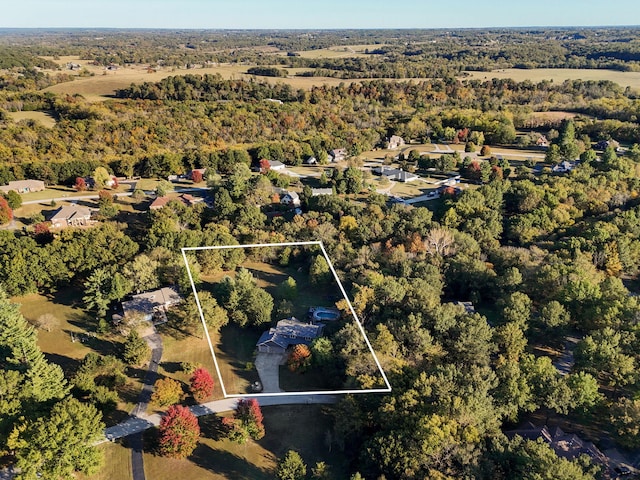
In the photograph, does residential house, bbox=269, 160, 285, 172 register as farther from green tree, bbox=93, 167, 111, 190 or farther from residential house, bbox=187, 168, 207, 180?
green tree, bbox=93, 167, 111, 190

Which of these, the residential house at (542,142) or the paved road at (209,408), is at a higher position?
the residential house at (542,142)

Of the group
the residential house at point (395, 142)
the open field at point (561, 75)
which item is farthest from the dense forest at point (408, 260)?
the open field at point (561, 75)

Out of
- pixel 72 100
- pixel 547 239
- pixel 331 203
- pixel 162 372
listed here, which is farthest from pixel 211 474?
pixel 72 100

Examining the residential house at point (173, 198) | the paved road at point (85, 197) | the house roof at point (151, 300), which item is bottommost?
the house roof at point (151, 300)

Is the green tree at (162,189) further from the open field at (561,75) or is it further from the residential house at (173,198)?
the open field at (561,75)

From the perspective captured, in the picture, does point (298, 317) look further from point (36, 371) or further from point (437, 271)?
point (36, 371)

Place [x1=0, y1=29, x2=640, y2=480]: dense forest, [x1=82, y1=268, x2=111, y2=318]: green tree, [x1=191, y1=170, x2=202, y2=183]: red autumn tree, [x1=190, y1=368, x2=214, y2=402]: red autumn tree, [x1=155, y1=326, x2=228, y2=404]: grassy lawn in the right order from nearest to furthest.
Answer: [x1=0, y1=29, x2=640, y2=480]: dense forest → [x1=190, y1=368, x2=214, y2=402]: red autumn tree → [x1=155, y1=326, x2=228, y2=404]: grassy lawn → [x1=82, y1=268, x2=111, y2=318]: green tree → [x1=191, y1=170, x2=202, y2=183]: red autumn tree

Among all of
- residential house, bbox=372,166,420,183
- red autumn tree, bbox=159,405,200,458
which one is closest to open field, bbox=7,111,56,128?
residential house, bbox=372,166,420,183
